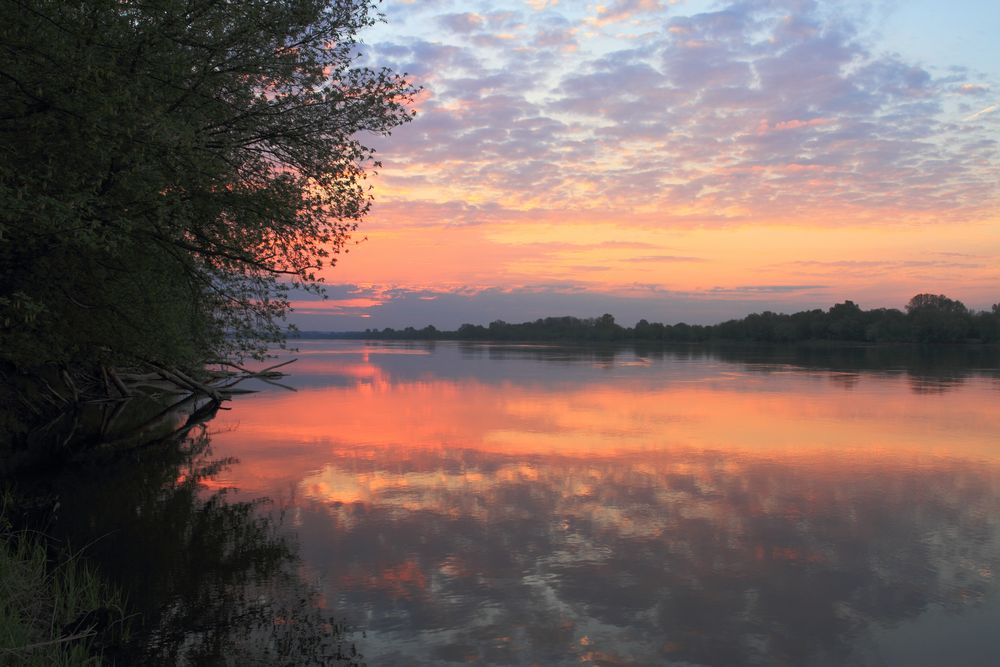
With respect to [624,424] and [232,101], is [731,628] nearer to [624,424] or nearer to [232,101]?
[232,101]

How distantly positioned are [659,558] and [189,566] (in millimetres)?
6999

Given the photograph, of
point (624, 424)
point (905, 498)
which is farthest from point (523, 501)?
point (624, 424)

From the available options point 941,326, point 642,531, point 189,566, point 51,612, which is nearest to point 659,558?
point 642,531

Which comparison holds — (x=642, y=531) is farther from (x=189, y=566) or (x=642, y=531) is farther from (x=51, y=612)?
(x=51, y=612)

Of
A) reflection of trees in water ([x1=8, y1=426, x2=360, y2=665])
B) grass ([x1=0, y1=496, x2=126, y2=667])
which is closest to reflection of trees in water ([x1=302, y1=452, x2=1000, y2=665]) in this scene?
reflection of trees in water ([x1=8, y1=426, x2=360, y2=665])

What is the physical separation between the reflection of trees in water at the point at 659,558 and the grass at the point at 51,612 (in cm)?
284

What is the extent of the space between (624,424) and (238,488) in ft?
43.8

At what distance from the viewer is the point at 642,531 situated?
1223cm

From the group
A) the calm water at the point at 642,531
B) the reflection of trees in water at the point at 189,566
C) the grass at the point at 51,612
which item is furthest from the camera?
the calm water at the point at 642,531

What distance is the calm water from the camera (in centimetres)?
843

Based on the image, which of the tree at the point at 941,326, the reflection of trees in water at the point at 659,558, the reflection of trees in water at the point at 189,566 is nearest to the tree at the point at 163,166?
the reflection of trees in water at the point at 189,566

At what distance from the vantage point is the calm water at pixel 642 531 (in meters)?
8.43

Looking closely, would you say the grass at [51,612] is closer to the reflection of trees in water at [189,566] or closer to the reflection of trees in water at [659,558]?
the reflection of trees in water at [189,566]

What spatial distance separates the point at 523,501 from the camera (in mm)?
14203
